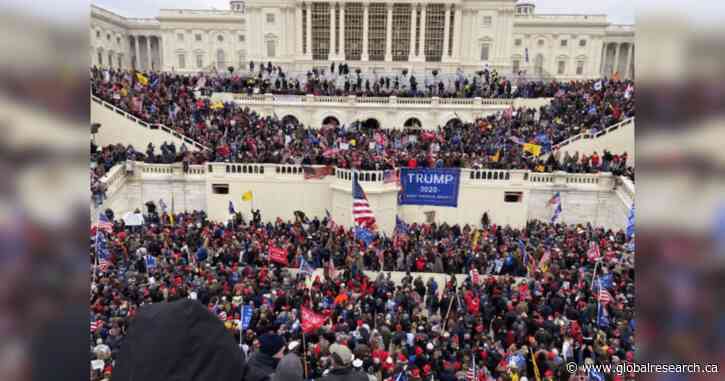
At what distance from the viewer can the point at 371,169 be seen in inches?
1034

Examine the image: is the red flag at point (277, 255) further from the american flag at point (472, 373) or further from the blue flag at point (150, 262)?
the american flag at point (472, 373)

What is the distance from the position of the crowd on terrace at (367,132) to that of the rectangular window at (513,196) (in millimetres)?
1536

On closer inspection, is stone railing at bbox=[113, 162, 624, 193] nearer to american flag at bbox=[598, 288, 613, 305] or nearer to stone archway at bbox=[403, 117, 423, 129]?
american flag at bbox=[598, 288, 613, 305]

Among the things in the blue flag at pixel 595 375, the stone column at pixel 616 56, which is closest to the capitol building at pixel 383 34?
the stone column at pixel 616 56

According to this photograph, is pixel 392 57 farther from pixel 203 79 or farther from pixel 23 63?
pixel 23 63

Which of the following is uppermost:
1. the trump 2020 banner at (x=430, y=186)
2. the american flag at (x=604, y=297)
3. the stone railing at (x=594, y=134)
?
the stone railing at (x=594, y=134)

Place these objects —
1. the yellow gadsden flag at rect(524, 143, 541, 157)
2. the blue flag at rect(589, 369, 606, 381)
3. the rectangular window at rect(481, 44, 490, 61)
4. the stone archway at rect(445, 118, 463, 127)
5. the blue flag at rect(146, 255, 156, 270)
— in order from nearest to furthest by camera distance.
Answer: the blue flag at rect(589, 369, 606, 381)
the blue flag at rect(146, 255, 156, 270)
the yellow gadsden flag at rect(524, 143, 541, 157)
the stone archway at rect(445, 118, 463, 127)
the rectangular window at rect(481, 44, 490, 61)

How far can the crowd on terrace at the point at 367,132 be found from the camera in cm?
2842

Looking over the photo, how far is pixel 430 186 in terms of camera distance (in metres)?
25.2

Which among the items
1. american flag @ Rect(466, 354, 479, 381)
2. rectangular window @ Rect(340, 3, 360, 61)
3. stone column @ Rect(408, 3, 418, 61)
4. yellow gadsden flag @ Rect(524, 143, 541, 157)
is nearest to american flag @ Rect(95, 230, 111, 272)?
american flag @ Rect(466, 354, 479, 381)

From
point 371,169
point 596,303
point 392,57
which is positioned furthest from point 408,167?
point 392,57

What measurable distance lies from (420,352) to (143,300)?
824cm

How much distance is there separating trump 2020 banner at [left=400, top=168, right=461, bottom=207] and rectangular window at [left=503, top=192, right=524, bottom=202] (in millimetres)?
4150

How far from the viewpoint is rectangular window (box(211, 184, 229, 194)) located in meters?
27.9
